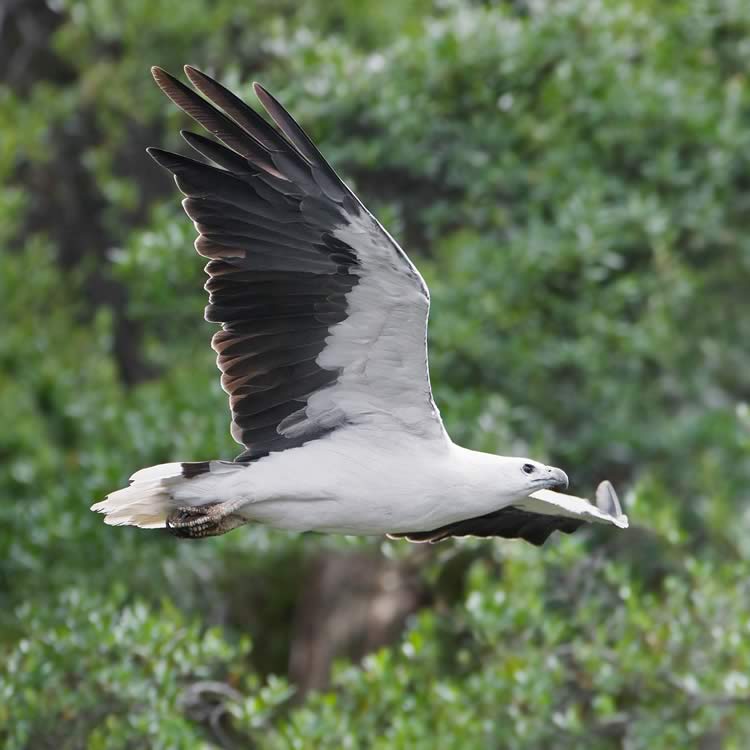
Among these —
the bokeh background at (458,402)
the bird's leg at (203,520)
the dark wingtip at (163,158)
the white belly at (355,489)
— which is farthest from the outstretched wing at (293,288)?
the bokeh background at (458,402)

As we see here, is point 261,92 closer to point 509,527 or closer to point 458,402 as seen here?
point 509,527

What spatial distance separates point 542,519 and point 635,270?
323 cm

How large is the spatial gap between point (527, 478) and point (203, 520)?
120 cm

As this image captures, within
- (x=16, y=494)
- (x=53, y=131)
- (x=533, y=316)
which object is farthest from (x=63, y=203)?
(x=533, y=316)

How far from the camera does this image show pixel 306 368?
5.09 meters

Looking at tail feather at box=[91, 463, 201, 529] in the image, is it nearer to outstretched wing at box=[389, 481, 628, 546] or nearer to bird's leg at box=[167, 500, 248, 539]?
bird's leg at box=[167, 500, 248, 539]

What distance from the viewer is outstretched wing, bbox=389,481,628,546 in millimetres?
5500

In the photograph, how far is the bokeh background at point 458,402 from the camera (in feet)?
21.4

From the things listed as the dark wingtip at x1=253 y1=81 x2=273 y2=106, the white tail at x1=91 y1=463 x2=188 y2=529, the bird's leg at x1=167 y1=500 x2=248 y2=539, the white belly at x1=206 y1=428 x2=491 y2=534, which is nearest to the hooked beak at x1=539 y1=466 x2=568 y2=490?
the white belly at x1=206 y1=428 x2=491 y2=534

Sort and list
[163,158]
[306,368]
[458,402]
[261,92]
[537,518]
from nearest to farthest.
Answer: [261,92], [163,158], [306,368], [537,518], [458,402]

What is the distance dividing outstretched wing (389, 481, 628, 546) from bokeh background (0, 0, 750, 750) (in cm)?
96

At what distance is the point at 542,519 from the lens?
580 centimetres

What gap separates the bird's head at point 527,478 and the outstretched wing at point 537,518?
43 centimetres

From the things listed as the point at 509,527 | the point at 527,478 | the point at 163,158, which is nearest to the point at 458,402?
the point at 509,527
